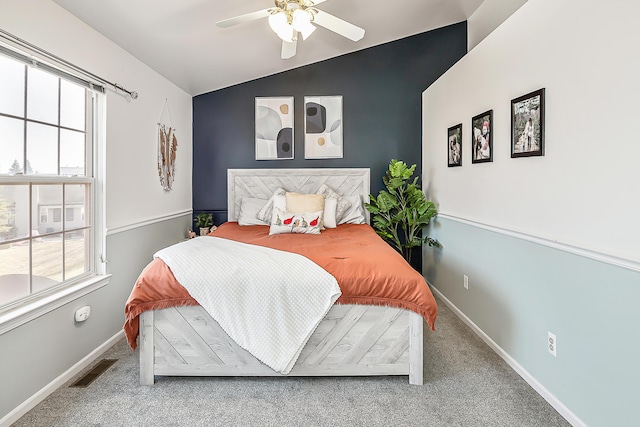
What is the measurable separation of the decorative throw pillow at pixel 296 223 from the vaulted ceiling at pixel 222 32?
1.70m

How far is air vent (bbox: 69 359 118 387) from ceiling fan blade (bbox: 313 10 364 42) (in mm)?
2735

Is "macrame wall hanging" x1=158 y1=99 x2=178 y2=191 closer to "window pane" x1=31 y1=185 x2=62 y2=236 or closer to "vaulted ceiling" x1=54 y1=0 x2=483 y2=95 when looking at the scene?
"vaulted ceiling" x1=54 y1=0 x2=483 y2=95

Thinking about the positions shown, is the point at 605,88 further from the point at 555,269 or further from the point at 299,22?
the point at 299,22

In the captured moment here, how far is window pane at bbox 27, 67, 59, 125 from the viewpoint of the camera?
6.75 ft

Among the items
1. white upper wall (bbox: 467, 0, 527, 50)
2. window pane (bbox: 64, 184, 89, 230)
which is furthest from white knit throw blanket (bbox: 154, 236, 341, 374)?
white upper wall (bbox: 467, 0, 527, 50)

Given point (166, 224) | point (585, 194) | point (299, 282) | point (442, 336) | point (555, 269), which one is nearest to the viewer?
point (585, 194)

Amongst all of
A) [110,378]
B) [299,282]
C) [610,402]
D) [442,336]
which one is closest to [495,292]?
[442,336]

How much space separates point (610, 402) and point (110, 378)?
2.73 meters

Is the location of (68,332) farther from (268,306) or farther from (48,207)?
(268,306)

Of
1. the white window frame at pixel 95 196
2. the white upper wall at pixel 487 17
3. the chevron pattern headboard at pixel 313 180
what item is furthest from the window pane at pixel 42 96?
the white upper wall at pixel 487 17

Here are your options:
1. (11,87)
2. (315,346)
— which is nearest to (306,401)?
(315,346)

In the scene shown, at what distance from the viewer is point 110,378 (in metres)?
2.27

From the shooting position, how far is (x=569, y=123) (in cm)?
185

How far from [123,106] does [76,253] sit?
1.22 m
